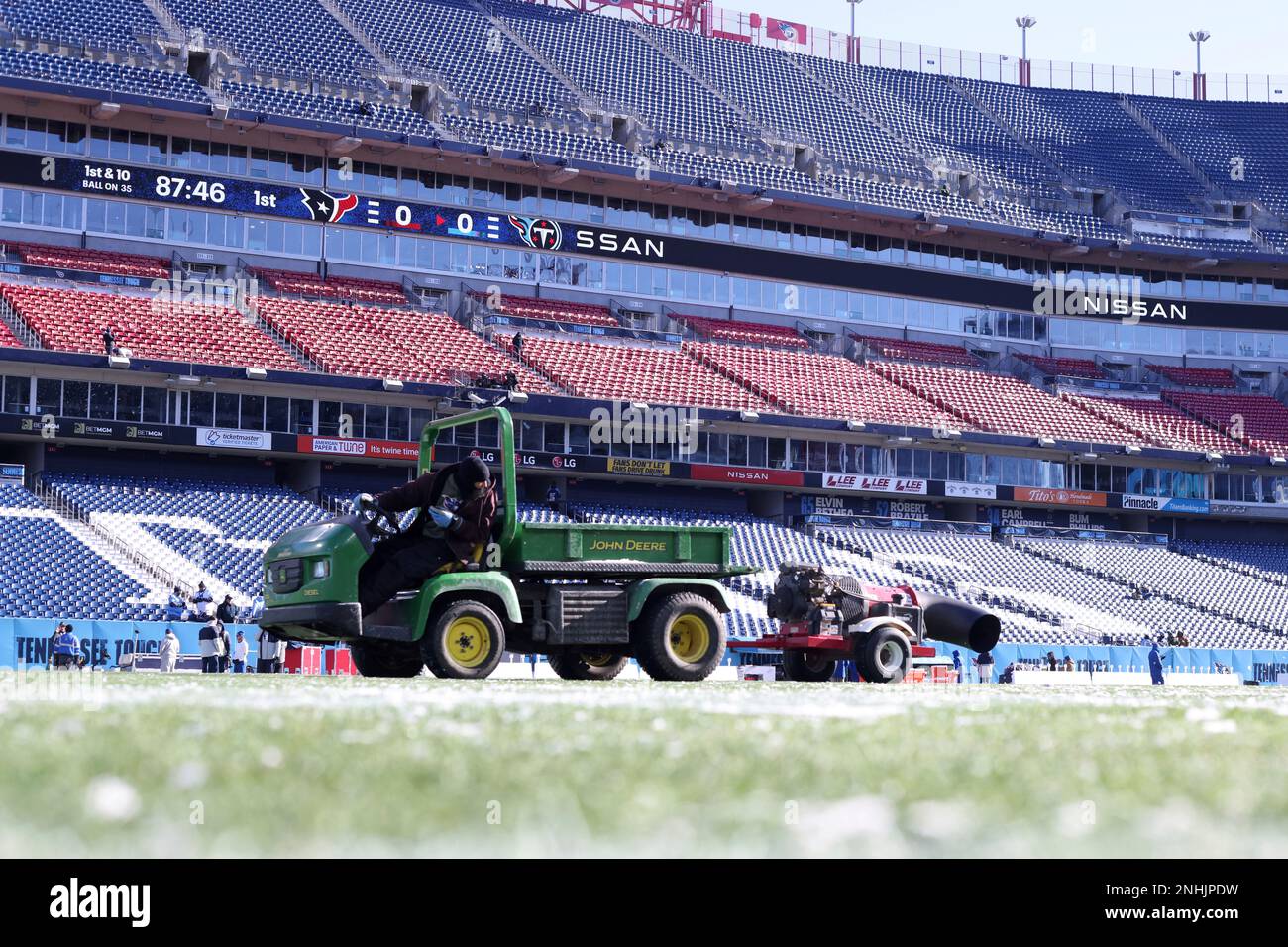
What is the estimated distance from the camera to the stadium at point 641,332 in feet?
121

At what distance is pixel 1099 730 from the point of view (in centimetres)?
757

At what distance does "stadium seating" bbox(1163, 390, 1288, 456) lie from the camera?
198ft

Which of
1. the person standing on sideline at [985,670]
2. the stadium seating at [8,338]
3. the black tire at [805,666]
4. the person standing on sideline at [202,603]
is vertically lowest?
the person standing on sideline at [985,670]

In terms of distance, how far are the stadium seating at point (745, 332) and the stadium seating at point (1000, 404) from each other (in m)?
3.39

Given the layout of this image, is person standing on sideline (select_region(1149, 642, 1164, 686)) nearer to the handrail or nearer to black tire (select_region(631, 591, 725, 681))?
black tire (select_region(631, 591, 725, 681))

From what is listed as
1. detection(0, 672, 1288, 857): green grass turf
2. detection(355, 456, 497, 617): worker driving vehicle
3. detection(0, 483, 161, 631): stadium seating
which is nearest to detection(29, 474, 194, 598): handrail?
detection(0, 483, 161, 631): stadium seating

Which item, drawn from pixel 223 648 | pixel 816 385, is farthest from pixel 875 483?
pixel 223 648

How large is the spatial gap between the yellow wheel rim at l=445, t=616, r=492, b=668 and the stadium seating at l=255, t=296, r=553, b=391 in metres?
29.2

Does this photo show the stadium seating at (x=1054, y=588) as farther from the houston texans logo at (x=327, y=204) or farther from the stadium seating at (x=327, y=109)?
the stadium seating at (x=327, y=109)

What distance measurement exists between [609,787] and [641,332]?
5040 cm

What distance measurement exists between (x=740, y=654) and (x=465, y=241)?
23847 millimetres

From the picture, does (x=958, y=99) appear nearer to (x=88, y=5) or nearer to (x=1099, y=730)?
(x=88, y=5)

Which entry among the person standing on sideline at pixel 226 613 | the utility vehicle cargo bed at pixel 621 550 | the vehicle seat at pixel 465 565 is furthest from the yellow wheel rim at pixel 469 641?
the person standing on sideline at pixel 226 613

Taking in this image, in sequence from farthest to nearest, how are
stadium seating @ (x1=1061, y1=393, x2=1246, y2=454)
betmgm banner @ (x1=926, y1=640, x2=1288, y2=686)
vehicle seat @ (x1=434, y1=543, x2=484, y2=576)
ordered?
stadium seating @ (x1=1061, y1=393, x2=1246, y2=454) < betmgm banner @ (x1=926, y1=640, x2=1288, y2=686) < vehicle seat @ (x1=434, y1=543, x2=484, y2=576)
